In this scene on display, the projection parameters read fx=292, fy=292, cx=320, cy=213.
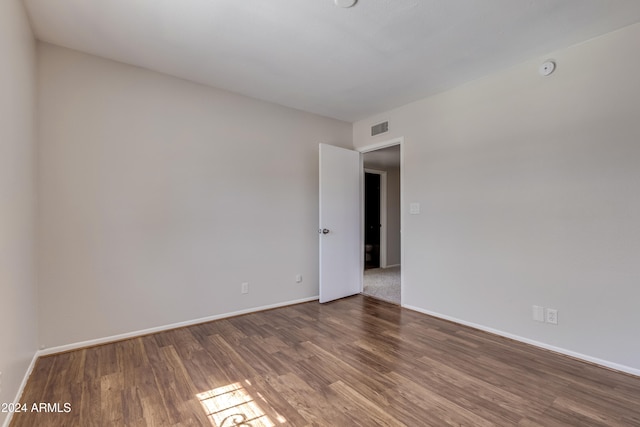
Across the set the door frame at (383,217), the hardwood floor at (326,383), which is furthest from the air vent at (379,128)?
the hardwood floor at (326,383)

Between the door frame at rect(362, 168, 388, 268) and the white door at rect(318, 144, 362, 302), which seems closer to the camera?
the white door at rect(318, 144, 362, 302)

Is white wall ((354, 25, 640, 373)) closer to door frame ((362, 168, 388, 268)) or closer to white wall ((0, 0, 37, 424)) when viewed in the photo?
door frame ((362, 168, 388, 268))

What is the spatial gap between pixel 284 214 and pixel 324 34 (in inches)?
83.1

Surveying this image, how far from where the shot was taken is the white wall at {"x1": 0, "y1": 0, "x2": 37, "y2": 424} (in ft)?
5.16

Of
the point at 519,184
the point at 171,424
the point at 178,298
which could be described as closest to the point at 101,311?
the point at 178,298

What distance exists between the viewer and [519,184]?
269 cm

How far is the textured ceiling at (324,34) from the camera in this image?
1971mm

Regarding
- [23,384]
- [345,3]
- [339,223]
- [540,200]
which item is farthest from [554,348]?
[23,384]

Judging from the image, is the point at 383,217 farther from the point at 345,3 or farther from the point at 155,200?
the point at 345,3

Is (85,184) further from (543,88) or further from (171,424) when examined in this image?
(543,88)

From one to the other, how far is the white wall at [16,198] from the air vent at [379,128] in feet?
11.5

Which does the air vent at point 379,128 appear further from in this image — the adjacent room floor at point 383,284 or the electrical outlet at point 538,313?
the electrical outlet at point 538,313

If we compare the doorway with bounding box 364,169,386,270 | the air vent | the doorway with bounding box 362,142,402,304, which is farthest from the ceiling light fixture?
the doorway with bounding box 364,169,386,270

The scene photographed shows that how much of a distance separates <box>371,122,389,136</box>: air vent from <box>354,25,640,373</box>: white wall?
0.51 meters
